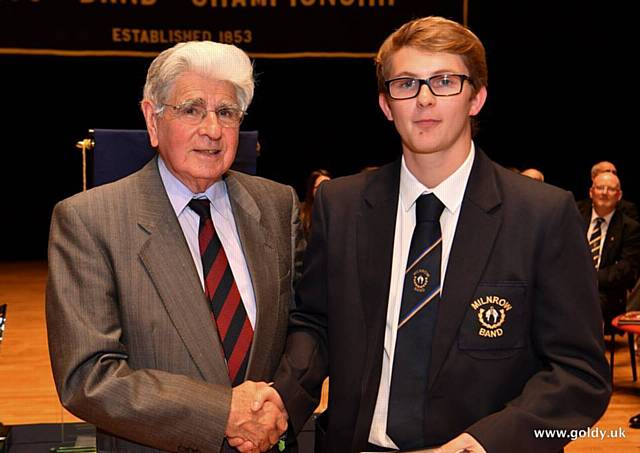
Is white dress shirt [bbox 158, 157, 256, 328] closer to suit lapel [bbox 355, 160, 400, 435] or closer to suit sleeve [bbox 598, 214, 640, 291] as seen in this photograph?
suit lapel [bbox 355, 160, 400, 435]

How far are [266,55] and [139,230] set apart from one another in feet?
16.9

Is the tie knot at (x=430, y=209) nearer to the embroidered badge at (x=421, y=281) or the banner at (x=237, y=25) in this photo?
the embroidered badge at (x=421, y=281)

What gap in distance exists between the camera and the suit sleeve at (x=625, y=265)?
6930 millimetres

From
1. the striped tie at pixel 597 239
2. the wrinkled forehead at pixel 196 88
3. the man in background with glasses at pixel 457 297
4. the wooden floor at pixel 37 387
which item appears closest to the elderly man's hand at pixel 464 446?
the man in background with glasses at pixel 457 297

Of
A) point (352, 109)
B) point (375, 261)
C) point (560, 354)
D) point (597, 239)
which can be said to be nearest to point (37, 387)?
point (597, 239)

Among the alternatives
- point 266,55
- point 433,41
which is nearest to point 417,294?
point 433,41

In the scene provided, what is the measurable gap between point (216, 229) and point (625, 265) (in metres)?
5.18

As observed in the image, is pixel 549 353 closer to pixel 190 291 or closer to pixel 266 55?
pixel 190 291

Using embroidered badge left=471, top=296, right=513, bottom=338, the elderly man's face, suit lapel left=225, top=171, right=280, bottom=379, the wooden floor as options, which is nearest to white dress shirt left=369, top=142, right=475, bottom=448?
embroidered badge left=471, top=296, right=513, bottom=338

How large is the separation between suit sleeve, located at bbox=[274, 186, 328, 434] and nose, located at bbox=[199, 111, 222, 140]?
0.28 meters

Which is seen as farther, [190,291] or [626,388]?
[626,388]

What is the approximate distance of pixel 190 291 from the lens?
2285mm

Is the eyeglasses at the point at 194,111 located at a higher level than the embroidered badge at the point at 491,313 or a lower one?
higher

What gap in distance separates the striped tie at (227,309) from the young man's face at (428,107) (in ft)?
1.91
